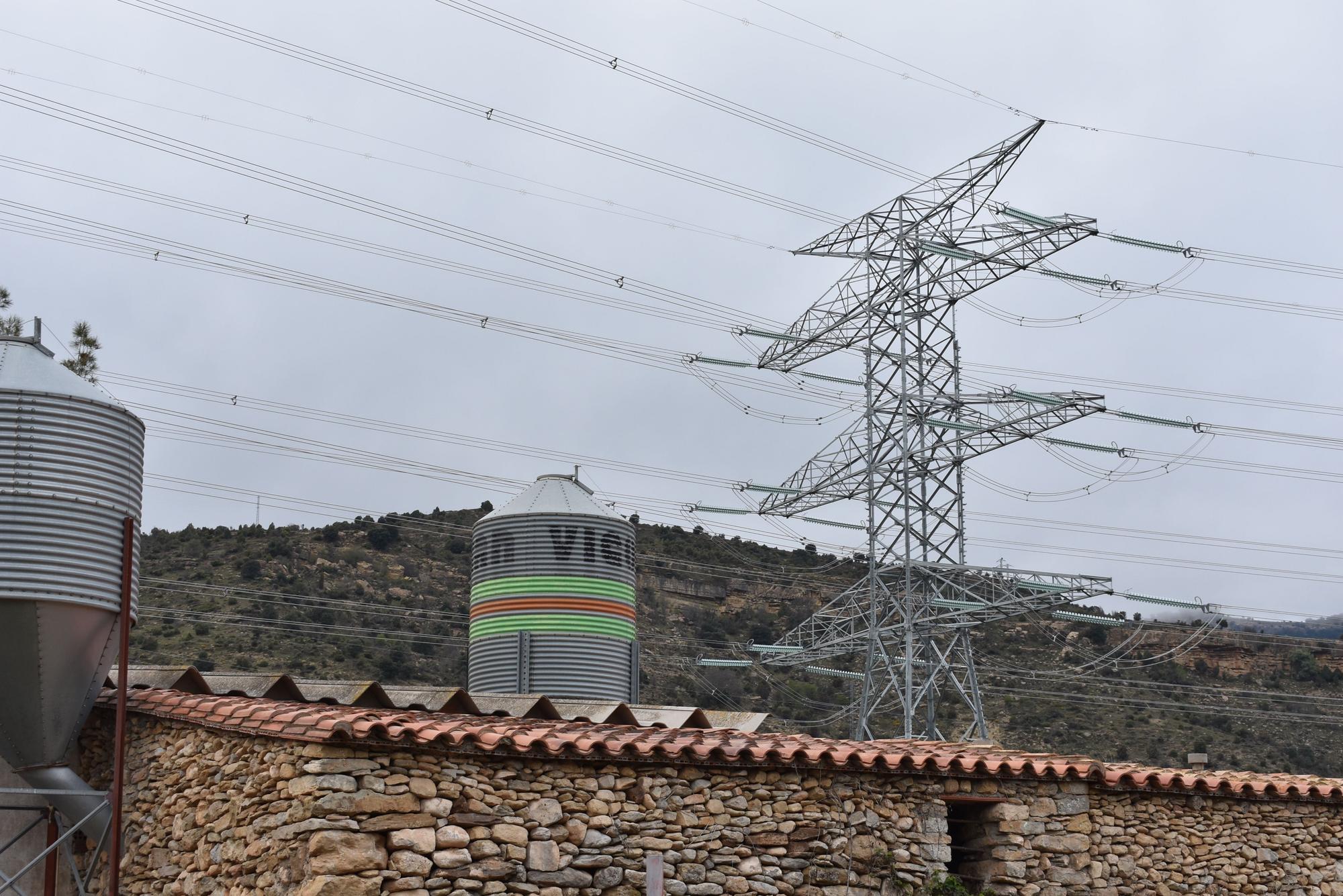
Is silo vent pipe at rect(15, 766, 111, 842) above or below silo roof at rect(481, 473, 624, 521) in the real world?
below

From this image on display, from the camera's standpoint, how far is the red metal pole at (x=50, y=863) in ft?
48.3

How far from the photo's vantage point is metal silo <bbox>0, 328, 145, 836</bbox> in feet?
45.3

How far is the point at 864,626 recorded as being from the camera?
45.0 meters

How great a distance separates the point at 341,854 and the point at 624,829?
266 cm

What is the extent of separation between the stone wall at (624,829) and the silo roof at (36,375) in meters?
3.36

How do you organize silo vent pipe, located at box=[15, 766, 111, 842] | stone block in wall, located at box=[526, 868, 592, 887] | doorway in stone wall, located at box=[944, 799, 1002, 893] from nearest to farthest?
stone block in wall, located at box=[526, 868, 592, 887], silo vent pipe, located at box=[15, 766, 111, 842], doorway in stone wall, located at box=[944, 799, 1002, 893]

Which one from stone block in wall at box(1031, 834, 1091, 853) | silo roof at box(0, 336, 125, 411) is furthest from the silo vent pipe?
stone block in wall at box(1031, 834, 1091, 853)

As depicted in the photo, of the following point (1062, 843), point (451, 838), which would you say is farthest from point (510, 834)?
point (1062, 843)

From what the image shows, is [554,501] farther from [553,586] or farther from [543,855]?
[543,855]

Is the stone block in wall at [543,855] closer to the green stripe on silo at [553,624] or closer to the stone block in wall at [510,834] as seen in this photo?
the stone block in wall at [510,834]

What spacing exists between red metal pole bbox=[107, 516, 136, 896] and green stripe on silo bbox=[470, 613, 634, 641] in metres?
7.64

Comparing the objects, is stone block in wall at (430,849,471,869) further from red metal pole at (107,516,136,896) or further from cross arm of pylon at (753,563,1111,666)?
cross arm of pylon at (753,563,1111,666)

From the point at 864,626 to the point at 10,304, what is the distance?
27.1 m

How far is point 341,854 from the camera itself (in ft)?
37.6
